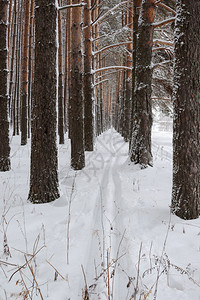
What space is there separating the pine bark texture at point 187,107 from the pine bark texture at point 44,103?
6.92 ft

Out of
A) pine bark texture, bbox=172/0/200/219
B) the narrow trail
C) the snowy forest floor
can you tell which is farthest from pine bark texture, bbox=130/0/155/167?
pine bark texture, bbox=172/0/200/219

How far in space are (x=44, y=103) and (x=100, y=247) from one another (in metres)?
2.61

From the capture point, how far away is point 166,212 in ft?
10.9

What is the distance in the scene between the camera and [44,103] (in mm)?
3736

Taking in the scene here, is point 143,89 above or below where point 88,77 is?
below

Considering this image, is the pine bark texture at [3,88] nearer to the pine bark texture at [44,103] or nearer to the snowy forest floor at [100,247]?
the snowy forest floor at [100,247]

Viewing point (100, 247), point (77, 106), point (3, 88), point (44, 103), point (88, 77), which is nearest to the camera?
point (100, 247)

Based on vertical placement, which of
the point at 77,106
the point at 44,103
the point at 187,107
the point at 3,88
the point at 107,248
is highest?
the point at 3,88

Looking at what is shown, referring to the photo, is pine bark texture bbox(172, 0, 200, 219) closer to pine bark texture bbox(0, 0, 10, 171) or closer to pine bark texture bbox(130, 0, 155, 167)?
pine bark texture bbox(130, 0, 155, 167)

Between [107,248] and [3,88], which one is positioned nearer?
[107,248]

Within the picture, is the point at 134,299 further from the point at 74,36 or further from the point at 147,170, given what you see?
the point at 74,36

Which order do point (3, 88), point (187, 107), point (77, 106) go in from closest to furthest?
point (187, 107)
point (3, 88)
point (77, 106)

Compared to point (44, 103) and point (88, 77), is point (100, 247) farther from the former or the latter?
point (88, 77)

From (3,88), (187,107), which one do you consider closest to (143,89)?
(187,107)
